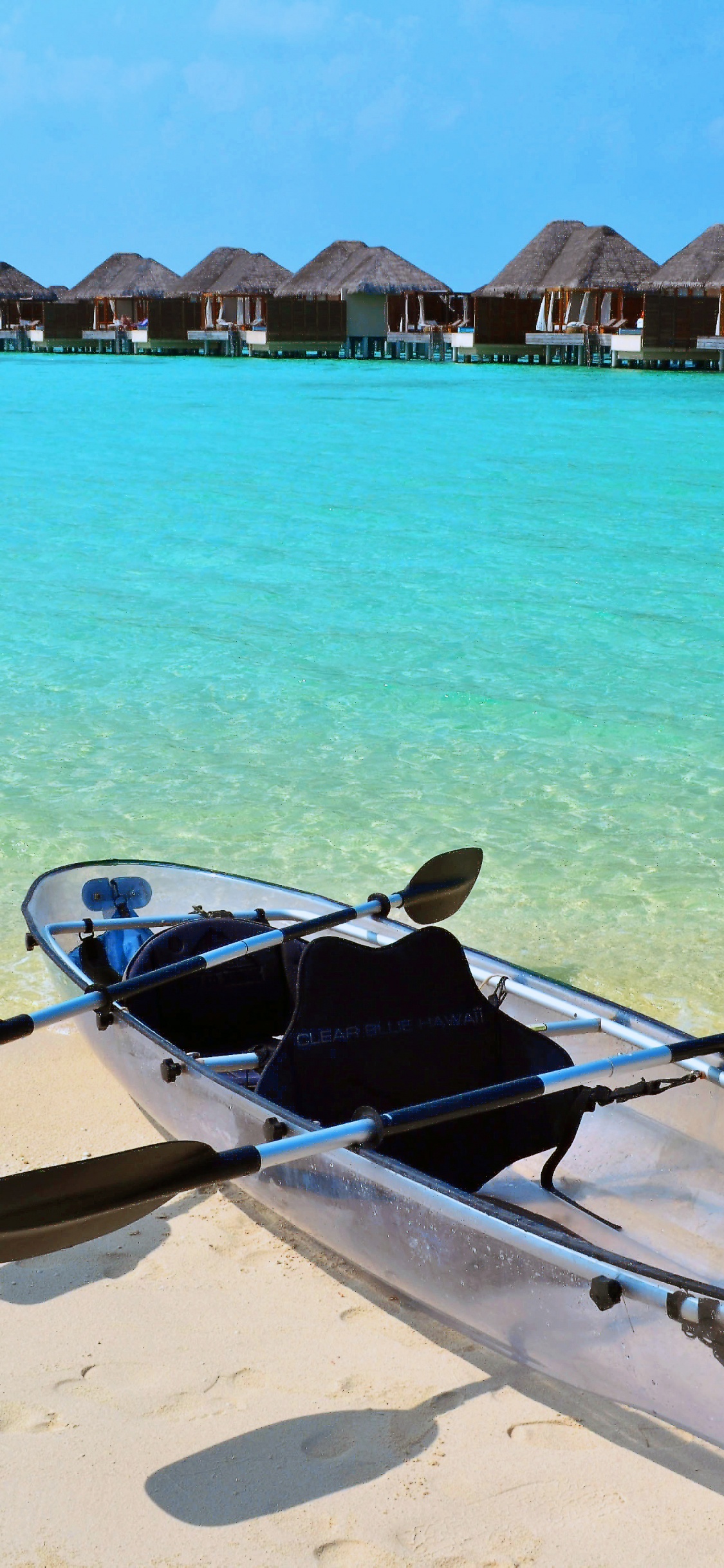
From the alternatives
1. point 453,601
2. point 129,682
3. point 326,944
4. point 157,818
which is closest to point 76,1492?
point 326,944

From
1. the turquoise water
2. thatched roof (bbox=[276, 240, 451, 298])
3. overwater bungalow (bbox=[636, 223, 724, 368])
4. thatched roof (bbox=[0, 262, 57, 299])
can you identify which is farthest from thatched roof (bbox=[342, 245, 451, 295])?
the turquoise water

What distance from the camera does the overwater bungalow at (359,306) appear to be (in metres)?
43.4

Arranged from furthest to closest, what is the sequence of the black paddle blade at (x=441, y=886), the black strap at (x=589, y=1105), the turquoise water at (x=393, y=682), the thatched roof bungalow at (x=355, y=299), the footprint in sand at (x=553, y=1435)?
the thatched roof bungalow at (x=355, y=299) < the turquoise water at (x=393, y=682) < the black paddle blade at (x=441, y=886) < the black strap at (x=589, y=1105) < the footprint in sand at (x=553, y=1435)

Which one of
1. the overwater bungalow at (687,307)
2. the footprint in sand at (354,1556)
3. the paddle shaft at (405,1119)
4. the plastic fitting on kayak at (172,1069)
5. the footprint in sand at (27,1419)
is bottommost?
the footprint in sand at (354,1556)

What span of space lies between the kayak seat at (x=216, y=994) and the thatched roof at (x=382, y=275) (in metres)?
41.6

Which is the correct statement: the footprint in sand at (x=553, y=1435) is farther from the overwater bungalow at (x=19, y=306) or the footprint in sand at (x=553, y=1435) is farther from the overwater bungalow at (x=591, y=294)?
the overwater bungalow at (x=19, y=306)

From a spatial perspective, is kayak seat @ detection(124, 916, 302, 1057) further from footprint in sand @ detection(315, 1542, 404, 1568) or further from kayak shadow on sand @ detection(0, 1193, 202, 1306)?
footprint in sand @ detection(315, 1542, 404, 1568)

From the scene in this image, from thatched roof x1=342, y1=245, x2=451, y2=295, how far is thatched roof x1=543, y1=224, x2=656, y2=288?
16.9ft

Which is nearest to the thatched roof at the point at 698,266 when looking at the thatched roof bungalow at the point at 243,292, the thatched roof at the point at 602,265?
the thatched roof at the point at 602,265

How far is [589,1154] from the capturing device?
3.51m

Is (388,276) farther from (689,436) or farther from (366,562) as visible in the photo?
(366,562)

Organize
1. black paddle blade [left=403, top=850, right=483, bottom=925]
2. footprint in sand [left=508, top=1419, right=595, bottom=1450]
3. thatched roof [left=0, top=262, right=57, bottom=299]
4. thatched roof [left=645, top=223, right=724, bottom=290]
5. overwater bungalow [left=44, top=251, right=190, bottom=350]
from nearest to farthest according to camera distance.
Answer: footprint in sand [left=508, top=1419, right=595, bottom=1450] → black paddle blade [left=403, top=850, right=483, bottom=925] → thatched roof [left=645, top=223, right=724, bottom=290] → overwater bungalow [left=44, top=251, right=190, bottom=350] → thatched roof [left=0, top=262, right=57, bottom=299]

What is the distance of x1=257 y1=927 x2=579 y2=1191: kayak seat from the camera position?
3291 millimetres

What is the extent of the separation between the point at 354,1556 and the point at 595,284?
130ft
